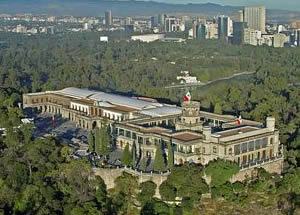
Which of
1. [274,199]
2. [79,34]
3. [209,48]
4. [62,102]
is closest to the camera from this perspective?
[274,199]

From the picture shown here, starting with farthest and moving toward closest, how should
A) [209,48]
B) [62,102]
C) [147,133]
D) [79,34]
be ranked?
[79,34] < [209,48] < [62,102] < [147,133]

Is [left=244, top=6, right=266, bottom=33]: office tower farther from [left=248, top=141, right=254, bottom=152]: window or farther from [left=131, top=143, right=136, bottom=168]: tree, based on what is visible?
[left=131, top=143, right=136, bottom=168]: tree

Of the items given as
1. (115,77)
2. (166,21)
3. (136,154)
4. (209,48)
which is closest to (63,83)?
(115,77)

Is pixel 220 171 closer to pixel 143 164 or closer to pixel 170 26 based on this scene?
pixel 143 164

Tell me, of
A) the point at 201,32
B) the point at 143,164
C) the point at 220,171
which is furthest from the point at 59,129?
the point at 201,32

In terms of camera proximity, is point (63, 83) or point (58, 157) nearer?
point (58, 157)

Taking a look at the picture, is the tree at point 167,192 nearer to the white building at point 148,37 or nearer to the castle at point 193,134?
the castle at point 193,134

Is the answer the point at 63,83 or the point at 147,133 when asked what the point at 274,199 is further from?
the point at 63,83

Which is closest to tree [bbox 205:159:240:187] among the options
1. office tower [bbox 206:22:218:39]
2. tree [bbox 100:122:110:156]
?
tree [bbox 100:122:110:156]
